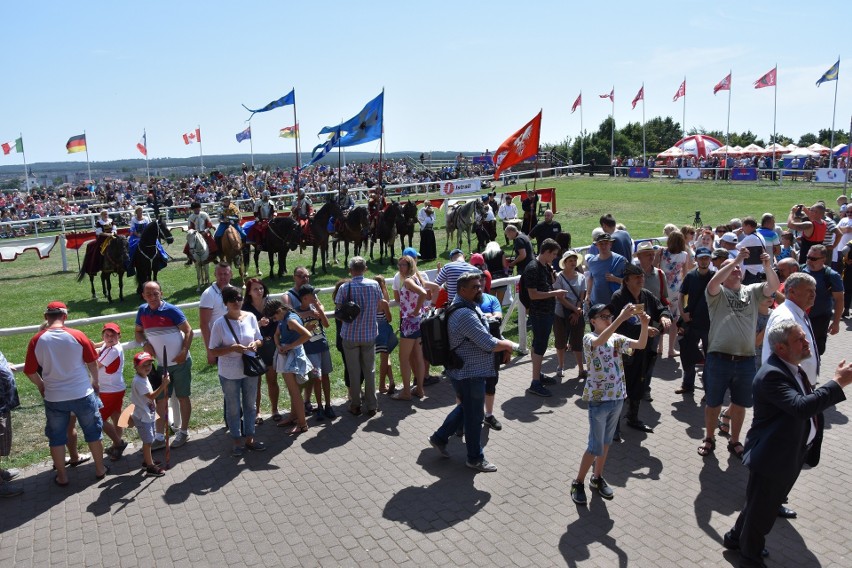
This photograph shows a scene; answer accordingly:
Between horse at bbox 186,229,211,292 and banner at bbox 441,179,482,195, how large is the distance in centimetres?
1660

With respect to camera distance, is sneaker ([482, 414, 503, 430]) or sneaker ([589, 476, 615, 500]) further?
sneaker ([482, 414, 503, 430])

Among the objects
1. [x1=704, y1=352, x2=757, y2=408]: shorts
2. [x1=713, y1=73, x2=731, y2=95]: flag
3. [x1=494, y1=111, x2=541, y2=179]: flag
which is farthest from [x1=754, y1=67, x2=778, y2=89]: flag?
[x1=704, y1=352, x2=757, y2=408]: shorts

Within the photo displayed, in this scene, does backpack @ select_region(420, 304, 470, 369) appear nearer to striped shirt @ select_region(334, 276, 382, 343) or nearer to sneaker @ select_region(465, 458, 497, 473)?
sneaker @ select_region(465, 458, 497, 473)

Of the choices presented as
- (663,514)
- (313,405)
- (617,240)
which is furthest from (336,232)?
(663,514)

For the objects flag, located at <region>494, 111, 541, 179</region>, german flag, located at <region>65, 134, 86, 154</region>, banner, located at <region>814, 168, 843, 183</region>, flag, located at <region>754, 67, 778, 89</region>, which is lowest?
banner, located at <region>814, 168, 843, 183</region>

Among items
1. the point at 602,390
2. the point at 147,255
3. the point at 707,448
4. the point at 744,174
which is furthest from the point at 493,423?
the point at 744,174

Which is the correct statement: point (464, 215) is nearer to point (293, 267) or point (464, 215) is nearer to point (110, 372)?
point (293, 267)

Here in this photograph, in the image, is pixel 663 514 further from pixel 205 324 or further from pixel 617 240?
pixel 617 240

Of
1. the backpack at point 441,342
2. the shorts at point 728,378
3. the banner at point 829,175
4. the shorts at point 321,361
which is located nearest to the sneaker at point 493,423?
the backpack at point 441,342

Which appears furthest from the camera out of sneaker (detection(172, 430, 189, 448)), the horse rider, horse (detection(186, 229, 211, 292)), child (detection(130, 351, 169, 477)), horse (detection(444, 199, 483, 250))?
horse (detection(444, 199, 483, 250))

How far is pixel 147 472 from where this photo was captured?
6.83m

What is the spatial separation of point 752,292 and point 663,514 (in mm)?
2402

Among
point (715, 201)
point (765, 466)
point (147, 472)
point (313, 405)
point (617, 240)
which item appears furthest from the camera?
point (715, 201)

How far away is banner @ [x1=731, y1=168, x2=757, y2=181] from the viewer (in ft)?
128
